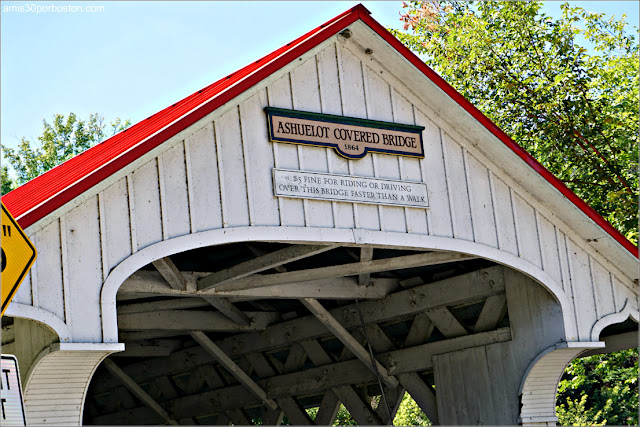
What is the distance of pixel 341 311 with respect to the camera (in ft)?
40.3

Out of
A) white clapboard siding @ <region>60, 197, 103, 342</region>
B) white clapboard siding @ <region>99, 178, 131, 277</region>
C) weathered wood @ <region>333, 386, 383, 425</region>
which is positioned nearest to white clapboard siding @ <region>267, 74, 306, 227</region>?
white clapboard siding @ <region>99, 178, 131, 277</region>

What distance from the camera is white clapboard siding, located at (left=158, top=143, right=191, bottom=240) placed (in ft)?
22.7

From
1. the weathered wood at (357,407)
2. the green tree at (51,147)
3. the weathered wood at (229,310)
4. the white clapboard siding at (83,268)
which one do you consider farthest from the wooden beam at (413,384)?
the green tree at (51,147)

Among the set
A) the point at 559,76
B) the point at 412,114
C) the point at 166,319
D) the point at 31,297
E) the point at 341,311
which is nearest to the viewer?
the point at 31,297

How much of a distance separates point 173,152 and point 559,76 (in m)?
10.9

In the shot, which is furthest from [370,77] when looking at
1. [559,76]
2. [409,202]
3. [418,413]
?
[418,413]

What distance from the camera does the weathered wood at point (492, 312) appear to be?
1038 cm

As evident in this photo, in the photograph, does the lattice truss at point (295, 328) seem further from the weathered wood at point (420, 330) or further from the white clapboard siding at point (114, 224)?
the white clapboard siding at point (114, 224)

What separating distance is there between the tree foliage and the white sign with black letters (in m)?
8.88

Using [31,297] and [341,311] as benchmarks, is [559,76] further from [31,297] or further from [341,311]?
[31,297]

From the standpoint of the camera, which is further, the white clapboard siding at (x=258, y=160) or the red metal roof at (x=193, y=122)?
the white clapboard siding at (x=258, y=160)

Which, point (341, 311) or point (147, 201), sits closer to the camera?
point (147, 201)

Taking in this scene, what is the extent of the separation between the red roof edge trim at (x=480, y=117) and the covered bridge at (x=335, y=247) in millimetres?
21

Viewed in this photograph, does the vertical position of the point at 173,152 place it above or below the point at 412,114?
below
